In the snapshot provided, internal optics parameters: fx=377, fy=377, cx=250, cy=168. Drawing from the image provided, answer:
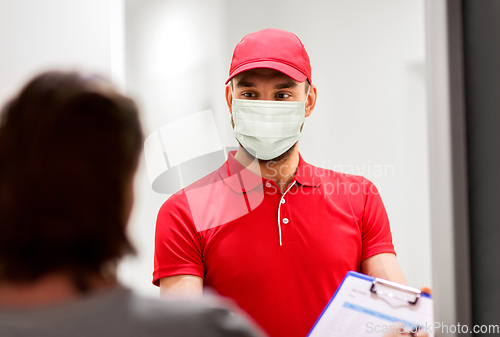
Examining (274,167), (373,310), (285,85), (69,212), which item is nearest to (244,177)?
(274,167)

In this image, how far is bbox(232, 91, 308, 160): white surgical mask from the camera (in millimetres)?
1175

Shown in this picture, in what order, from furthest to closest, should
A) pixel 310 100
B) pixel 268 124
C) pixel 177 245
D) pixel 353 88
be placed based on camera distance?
pixel 353 88 < pixel 310 100 < pixel 268 124 < pixel 177 245

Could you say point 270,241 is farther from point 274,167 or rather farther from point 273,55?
point 273,55

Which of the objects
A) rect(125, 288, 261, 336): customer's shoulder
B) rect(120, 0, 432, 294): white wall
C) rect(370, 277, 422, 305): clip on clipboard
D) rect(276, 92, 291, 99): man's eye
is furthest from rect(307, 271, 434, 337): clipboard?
rect(120, 0, 432, 294): white wall

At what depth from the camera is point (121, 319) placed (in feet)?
1.26

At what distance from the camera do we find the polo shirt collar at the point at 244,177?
1182 millimetres

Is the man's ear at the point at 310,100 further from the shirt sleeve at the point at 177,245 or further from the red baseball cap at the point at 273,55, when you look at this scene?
the shirt sleeve at the point at 177,245

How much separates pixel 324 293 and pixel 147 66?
44.6 inches

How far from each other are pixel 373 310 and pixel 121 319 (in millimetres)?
471

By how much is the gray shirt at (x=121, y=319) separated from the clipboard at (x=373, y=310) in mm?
349

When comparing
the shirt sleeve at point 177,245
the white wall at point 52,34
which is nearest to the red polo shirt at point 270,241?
the shirt sleeve at point 177,245

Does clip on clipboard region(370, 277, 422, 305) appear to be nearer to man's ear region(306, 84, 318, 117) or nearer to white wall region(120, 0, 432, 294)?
man's ear region(306, 84, 318, 117)

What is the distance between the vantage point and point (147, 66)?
62.2 inches

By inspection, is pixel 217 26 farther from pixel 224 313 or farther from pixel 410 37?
pixel 224 313
